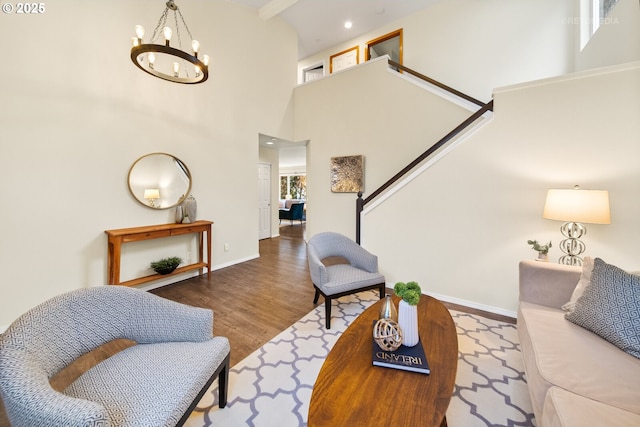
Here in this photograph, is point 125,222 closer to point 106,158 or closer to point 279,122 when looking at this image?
point 106,158

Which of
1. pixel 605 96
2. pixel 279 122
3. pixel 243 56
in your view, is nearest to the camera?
pixel 605 96

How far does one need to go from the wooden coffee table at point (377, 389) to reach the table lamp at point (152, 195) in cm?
320

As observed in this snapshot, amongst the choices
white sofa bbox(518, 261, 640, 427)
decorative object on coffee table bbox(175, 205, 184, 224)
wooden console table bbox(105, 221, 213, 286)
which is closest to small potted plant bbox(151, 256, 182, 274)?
wooden console table bbox(105, 221, 213, 286)

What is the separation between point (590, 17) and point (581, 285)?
412cm

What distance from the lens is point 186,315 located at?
53.2 inches

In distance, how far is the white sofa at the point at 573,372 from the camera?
1.00 metres

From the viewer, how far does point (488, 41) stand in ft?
14.1

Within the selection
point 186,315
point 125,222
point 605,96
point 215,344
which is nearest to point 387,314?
point 215,344

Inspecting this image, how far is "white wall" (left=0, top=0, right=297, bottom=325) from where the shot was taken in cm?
236

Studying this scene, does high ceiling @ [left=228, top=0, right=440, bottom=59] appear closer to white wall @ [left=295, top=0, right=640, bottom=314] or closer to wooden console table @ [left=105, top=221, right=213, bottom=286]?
white wall @ [left=295, top=0, right=640, bottom=314]

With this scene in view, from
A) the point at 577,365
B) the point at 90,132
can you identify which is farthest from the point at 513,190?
the point at 90,132

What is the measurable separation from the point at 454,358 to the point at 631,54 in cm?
333

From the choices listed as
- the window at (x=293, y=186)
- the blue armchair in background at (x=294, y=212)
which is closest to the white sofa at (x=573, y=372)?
the blue armchair in background at (x=294, y=212)

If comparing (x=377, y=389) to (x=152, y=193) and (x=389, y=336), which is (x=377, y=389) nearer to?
(x=389, y=336)
